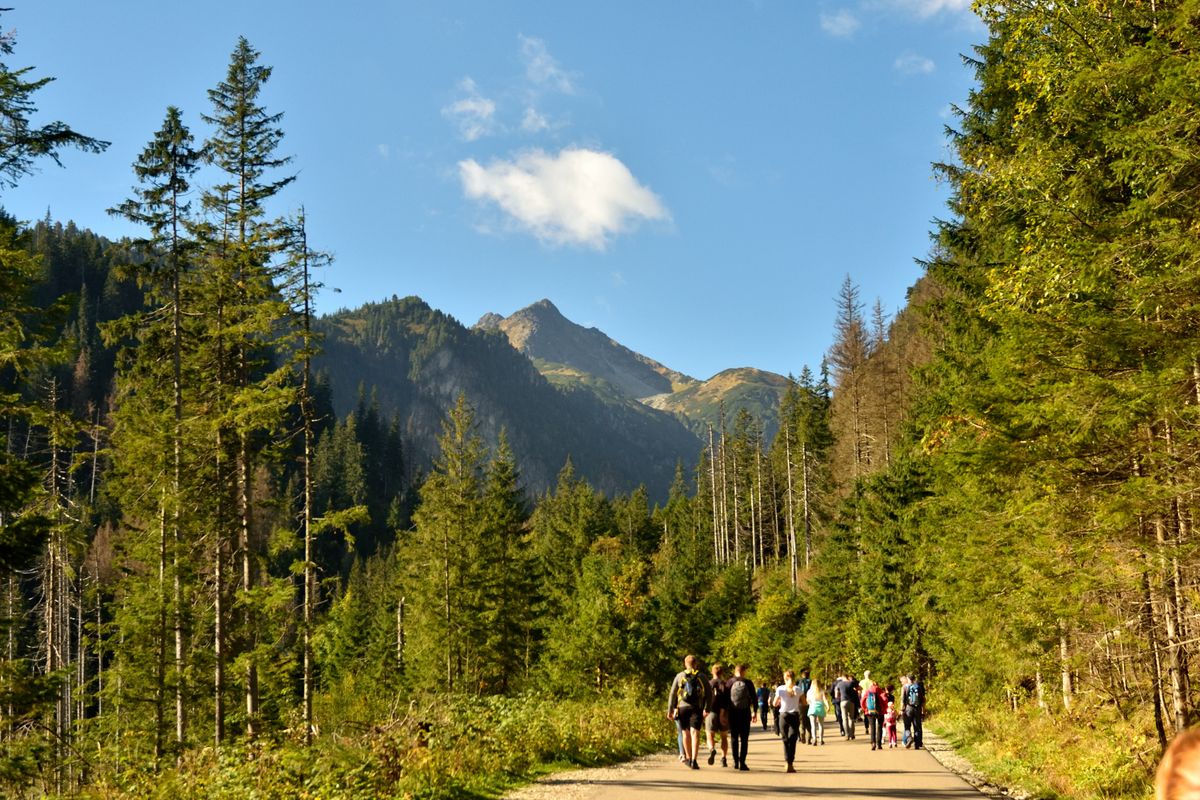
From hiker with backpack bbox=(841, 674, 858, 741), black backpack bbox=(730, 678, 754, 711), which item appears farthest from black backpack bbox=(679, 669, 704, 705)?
hiker with backpack bbox=(841, 674, 858, 741)

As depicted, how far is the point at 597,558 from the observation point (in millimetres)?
43062

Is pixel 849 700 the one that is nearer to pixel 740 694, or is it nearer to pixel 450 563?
pixel 740 694

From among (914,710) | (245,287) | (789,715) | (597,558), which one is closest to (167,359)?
(245,287)

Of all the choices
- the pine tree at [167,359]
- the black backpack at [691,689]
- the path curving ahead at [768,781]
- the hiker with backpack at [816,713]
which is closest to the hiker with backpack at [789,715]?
the path curving ahead at [768,781]

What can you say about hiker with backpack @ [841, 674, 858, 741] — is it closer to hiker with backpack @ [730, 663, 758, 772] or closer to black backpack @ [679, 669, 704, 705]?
hiker with backpack @ [730, 663, 758, 772]

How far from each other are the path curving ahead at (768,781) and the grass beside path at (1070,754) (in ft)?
3.39

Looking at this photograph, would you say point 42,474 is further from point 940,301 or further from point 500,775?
point 940,301

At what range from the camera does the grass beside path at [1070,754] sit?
35.7 ft

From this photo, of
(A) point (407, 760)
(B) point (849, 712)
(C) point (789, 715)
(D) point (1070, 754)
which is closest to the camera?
(A) point (407, 760)

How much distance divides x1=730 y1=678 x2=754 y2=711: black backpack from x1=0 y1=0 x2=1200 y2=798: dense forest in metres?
2.93

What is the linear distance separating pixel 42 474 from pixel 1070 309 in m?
13.5

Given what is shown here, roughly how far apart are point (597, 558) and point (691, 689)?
30.5 meters

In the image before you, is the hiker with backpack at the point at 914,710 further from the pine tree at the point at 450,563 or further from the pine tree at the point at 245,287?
the pine tree at the point at 450,563

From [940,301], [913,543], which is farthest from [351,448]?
[940,301]
